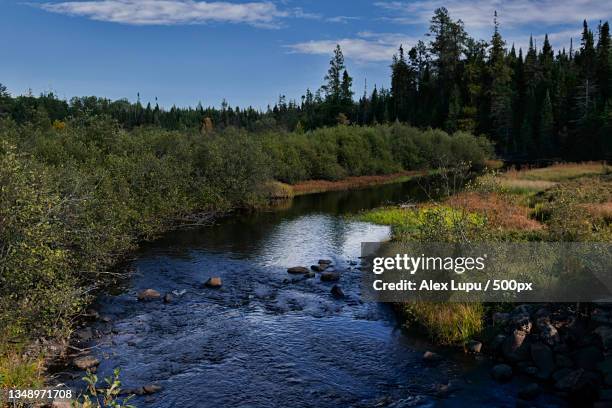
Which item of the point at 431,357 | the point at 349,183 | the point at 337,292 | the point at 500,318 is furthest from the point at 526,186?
the point at 431,357

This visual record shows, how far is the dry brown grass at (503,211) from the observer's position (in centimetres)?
3353

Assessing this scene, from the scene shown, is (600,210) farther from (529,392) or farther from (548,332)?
(529,392)

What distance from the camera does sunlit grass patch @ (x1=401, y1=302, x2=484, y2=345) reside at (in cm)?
2178

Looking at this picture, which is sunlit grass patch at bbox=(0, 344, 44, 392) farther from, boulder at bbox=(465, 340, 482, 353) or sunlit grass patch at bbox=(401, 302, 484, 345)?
boulder at bbox=(465, 340, 482, 353)

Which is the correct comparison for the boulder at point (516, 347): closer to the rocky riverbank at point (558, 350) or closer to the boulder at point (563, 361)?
the rocky riverbank at point (558, 350)

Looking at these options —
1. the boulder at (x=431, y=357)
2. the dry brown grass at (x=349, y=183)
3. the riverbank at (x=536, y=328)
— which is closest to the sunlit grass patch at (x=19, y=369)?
the boulder at (x=431, y=357)

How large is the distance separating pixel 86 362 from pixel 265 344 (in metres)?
7.04

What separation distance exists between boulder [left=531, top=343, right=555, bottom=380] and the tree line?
69883 millimetres

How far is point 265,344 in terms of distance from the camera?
22250 millimetres

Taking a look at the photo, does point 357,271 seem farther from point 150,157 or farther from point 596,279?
point 150,157

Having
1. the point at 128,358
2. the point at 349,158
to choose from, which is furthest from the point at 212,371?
the point at 349,158

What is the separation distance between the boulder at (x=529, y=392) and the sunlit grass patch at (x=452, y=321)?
3.79m

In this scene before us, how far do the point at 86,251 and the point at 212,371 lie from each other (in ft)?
38.1

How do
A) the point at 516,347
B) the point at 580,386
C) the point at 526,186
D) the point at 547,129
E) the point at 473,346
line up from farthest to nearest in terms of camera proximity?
the point at 547,129 < the point at 526,186 < the point at 473,346 < the point at 516,347 < the point at 580,386
